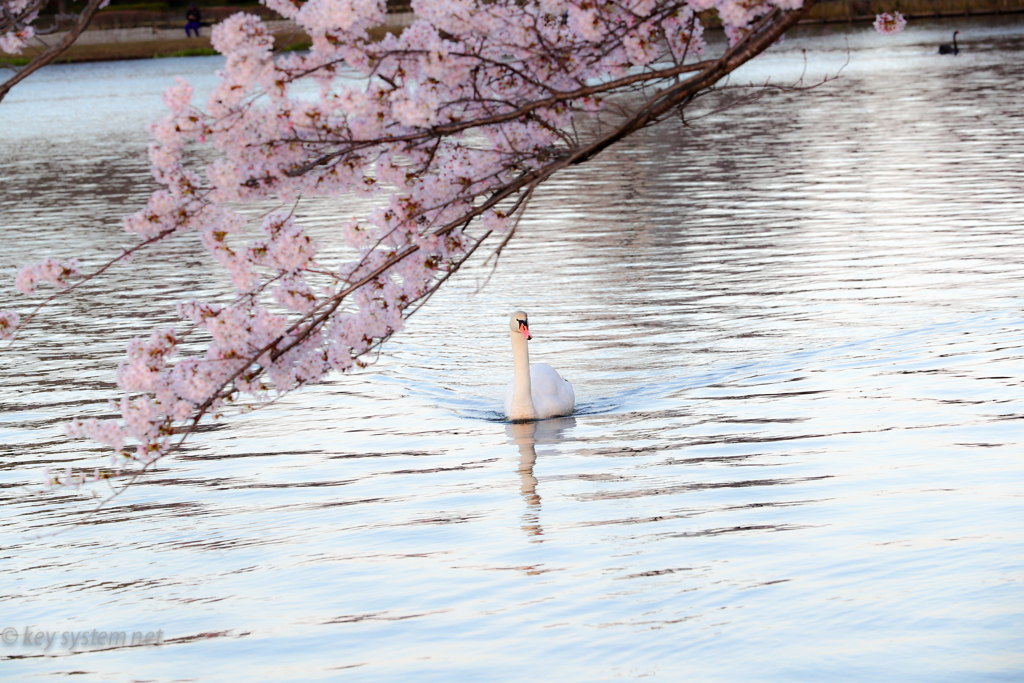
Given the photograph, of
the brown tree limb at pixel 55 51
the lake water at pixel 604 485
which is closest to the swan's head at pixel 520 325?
the lake water at pixel 604 485

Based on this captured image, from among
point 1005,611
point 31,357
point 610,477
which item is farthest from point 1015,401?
point 31,357

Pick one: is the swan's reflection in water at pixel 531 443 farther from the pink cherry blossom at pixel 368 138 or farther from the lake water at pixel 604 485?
the pink cherry blossom at pixel 368 138

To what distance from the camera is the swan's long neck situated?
12.9 m

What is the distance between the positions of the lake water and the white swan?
0.45 ft

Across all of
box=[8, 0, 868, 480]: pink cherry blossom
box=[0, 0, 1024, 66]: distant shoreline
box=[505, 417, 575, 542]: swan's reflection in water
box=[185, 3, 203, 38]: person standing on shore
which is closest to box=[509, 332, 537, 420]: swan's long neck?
box=[505, 417, 575, 542]: swan's reflection in water

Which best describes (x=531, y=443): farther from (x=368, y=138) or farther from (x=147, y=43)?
(x=147, y=43)

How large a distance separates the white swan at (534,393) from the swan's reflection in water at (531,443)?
105 millimetres

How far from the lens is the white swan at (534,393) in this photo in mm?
12922

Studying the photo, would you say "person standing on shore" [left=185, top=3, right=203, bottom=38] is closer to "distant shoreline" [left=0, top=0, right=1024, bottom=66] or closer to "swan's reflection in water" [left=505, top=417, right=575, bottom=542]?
"distant shoreline" [left=0, top=0, right=1024, bottom=66]

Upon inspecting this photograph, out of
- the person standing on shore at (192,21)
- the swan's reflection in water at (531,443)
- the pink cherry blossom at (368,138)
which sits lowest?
the swan's reflection in water at (531,443)

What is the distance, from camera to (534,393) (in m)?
13.0

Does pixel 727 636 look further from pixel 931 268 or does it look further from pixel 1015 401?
pixel 931 268

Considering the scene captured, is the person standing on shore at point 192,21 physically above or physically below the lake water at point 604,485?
above

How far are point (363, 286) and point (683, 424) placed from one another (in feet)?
18.9
